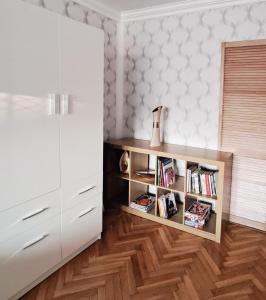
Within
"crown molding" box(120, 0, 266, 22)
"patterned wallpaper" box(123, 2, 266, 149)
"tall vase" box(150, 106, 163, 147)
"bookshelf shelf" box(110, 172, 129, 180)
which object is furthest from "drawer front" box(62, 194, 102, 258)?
"crown molding" box(120, 0, 266, 22)

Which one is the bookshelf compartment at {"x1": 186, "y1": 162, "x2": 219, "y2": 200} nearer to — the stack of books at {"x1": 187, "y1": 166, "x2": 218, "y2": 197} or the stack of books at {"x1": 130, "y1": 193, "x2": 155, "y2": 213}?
Answer: the stack of books at {"x1": 187, "y1": 166, "x2": 218, "y2": 197}

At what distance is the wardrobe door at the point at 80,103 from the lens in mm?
1881

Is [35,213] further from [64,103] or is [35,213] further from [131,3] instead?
[131,3]

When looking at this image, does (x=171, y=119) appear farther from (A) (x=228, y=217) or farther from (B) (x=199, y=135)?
(A) (x=228, y=217)

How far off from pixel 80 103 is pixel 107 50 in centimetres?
124

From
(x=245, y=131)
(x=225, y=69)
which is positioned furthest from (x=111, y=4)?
(x=245, y=131)

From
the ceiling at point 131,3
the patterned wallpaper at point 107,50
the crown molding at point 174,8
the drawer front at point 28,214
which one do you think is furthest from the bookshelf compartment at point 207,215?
the ceiling at point 131,3

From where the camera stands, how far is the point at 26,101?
162 cm

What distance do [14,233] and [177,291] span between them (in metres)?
1.16

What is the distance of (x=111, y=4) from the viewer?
277 cm

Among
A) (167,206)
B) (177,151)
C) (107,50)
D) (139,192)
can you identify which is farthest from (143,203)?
(107,50)

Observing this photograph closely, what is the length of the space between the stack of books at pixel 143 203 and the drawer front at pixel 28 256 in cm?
112

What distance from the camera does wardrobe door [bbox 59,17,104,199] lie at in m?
1.88

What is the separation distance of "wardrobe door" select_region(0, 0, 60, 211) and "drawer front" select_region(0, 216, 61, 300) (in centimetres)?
26
